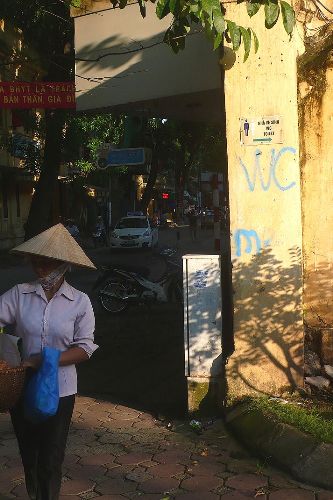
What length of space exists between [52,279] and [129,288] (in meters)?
7.59

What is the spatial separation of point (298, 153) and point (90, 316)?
2.66 m

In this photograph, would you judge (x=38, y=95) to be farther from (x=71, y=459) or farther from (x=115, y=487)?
(x=115, y=487)

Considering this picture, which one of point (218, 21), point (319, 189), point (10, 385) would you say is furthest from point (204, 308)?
point (10, 385)

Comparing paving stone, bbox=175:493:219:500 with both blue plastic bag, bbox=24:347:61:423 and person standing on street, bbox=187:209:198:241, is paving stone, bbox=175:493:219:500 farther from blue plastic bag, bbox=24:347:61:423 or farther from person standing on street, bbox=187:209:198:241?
person standing on street, bbox=187:209:198:241

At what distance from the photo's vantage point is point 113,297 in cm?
1069

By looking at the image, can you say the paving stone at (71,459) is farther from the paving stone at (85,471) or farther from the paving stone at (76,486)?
the paving stone at (76,486)

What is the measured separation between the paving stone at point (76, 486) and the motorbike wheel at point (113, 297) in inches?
263

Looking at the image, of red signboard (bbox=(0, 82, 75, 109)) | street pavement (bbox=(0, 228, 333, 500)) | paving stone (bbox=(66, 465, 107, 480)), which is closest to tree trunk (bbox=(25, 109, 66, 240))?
red signboard (bbox=(0, 82, 75, 109))

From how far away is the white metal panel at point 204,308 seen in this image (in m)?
5.25

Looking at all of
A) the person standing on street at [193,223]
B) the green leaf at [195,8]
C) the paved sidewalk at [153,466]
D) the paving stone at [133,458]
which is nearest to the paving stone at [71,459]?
the paved sidewalk at [153,466]

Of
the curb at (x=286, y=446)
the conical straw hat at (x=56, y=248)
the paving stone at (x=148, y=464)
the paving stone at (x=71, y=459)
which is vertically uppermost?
the conical straw hat at (x=56, y=248)

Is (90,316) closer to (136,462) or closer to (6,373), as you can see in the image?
(6,373)

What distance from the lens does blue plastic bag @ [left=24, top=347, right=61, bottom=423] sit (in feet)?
9.29

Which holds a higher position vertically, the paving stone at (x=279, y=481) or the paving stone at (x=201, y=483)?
the paving stone at (x=279, y=481)
